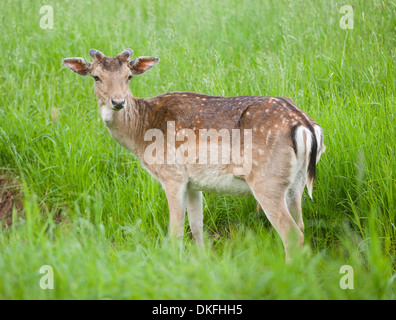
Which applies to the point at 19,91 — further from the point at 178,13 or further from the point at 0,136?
the point at 178,13

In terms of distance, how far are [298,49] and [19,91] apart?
3787 mm

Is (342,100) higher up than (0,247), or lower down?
higher up

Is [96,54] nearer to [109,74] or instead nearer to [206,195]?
[109,74]

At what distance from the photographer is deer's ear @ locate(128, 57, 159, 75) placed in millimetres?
5684

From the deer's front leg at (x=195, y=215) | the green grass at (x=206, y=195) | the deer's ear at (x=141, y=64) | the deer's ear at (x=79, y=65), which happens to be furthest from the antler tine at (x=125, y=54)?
the deer's front leg at (x=195, y=215)

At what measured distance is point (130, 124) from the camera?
5676 mm

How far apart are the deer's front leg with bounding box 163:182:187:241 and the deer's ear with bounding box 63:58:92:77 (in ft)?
4.71

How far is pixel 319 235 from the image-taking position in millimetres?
5535

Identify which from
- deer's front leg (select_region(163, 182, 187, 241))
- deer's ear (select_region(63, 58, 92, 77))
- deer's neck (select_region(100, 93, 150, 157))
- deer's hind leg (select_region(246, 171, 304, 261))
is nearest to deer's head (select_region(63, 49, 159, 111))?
deer's ear (select_region(63, 58, 92, 77))

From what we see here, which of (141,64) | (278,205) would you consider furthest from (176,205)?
(141,64)
